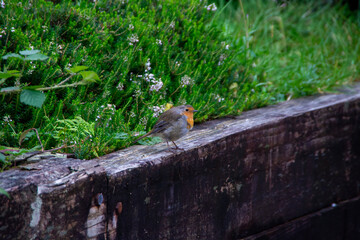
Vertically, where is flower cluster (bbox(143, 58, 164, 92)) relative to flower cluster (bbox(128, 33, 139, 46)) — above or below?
below

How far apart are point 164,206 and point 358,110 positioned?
7.69ft

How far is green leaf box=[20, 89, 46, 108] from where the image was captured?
2.36 meters

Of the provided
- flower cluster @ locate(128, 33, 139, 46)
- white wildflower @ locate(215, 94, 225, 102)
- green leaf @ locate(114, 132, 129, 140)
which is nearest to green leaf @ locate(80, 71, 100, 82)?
green leaf @ locate(114, 132, 129, 140)

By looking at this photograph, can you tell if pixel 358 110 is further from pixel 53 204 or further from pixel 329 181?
pixel 53 204

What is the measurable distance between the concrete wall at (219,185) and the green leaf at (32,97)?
0.31 meters

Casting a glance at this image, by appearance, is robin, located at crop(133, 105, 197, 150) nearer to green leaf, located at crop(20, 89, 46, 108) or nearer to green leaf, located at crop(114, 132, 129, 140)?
green leaf, located at crop(114, 132, 129, 140)

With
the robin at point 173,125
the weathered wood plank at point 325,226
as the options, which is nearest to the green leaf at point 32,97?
the robin at point 173,125

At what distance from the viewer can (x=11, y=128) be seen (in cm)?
281

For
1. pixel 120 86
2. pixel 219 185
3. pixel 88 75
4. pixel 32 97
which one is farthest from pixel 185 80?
pixel 32 97

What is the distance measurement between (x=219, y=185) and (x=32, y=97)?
137cm

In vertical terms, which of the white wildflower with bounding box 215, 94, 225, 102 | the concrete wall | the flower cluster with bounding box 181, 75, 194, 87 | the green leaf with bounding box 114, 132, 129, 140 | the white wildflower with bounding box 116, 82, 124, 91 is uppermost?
the white wildflower with bounding box 116, 82, 124, 91

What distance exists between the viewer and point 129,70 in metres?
3.71

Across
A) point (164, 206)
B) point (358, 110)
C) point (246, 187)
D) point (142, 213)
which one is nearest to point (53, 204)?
point (142, 213)

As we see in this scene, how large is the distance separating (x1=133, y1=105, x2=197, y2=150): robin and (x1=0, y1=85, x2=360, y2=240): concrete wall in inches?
3.4
